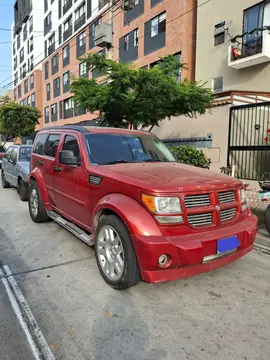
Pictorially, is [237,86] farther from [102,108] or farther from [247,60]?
[102,108]

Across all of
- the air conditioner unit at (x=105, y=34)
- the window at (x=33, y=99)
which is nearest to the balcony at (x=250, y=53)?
the air conditioner unit at (x=105, y=34)

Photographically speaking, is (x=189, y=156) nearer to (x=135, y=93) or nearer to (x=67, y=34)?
(x=135, y=93)

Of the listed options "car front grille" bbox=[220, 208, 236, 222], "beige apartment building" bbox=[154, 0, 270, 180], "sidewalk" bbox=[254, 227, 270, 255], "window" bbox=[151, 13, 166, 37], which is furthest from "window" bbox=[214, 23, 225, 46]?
"car front grille" bbox=[220, 208, 236, 222]

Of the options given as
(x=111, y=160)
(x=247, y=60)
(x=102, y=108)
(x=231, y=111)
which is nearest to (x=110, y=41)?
(x=102, y=108)

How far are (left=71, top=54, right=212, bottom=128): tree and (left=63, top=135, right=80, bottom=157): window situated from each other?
3979mm

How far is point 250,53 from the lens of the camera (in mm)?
14391

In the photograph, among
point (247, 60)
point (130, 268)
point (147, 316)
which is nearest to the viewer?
point (147, 316)

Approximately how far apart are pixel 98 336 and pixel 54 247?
93.7 inches

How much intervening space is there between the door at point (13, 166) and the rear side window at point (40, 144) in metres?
3.17

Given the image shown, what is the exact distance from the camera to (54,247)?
4.77 metres

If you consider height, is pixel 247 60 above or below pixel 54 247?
above

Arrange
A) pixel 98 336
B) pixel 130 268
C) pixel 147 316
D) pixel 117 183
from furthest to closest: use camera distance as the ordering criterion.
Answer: pixel 117 183 → pixel 130 268 → pixel 147 316 → pixel 98 336

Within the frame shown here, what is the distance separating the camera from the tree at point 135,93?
842 cm

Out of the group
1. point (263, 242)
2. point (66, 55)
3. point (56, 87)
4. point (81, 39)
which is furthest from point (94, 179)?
point (56, 87)
